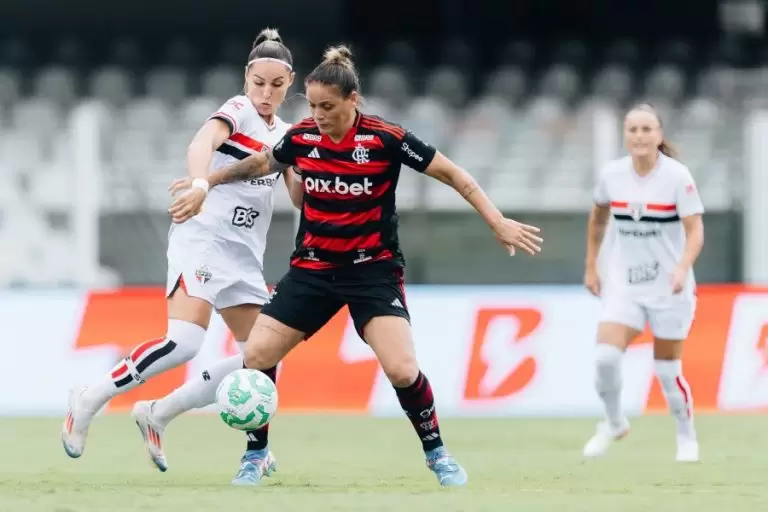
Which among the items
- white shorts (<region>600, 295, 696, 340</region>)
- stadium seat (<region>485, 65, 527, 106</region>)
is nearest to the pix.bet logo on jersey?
white shorts (<region>600, 295, 696, 340</region>)

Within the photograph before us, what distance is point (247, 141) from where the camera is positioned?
7.75 m

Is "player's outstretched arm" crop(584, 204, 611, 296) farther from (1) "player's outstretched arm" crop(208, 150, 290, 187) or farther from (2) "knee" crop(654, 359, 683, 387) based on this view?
(1) "player's outstretched arm" crop(208, 150, 290, 187)

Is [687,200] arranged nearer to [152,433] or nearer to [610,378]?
[610,378]

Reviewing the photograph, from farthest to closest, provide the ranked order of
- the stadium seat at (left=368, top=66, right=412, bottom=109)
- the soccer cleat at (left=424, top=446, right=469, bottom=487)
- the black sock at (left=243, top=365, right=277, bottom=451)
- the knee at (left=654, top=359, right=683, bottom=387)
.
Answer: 1. the stadium seat at (left=368, top=66, right=412, bottom=109)
2. the knee at (left=654, top=359, right=683, bottom=387)
3. the black sock at (left=243, top=365, right=277, bottom=451)
4. the soccer cleat at (left=424, top=446, right=469, bottom=487)

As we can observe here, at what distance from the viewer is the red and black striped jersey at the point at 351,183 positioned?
7.02 m

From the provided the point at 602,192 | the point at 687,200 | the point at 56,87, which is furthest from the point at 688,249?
the point at 56,87

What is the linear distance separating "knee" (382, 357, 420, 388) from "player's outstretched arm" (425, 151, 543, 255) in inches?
27.2

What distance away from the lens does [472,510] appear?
612 centimetres

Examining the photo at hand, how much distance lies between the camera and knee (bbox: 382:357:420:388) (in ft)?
23.0

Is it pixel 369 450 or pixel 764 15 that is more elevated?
pixel 764 15

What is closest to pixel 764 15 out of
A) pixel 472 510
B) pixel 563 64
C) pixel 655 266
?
pixel 563 64

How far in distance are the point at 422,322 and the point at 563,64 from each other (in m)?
8.53

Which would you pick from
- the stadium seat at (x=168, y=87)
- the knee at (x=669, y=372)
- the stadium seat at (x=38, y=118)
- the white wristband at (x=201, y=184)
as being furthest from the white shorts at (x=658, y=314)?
the stadium seat at (x=168, y=87)

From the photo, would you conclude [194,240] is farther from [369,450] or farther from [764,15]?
[764,15]
